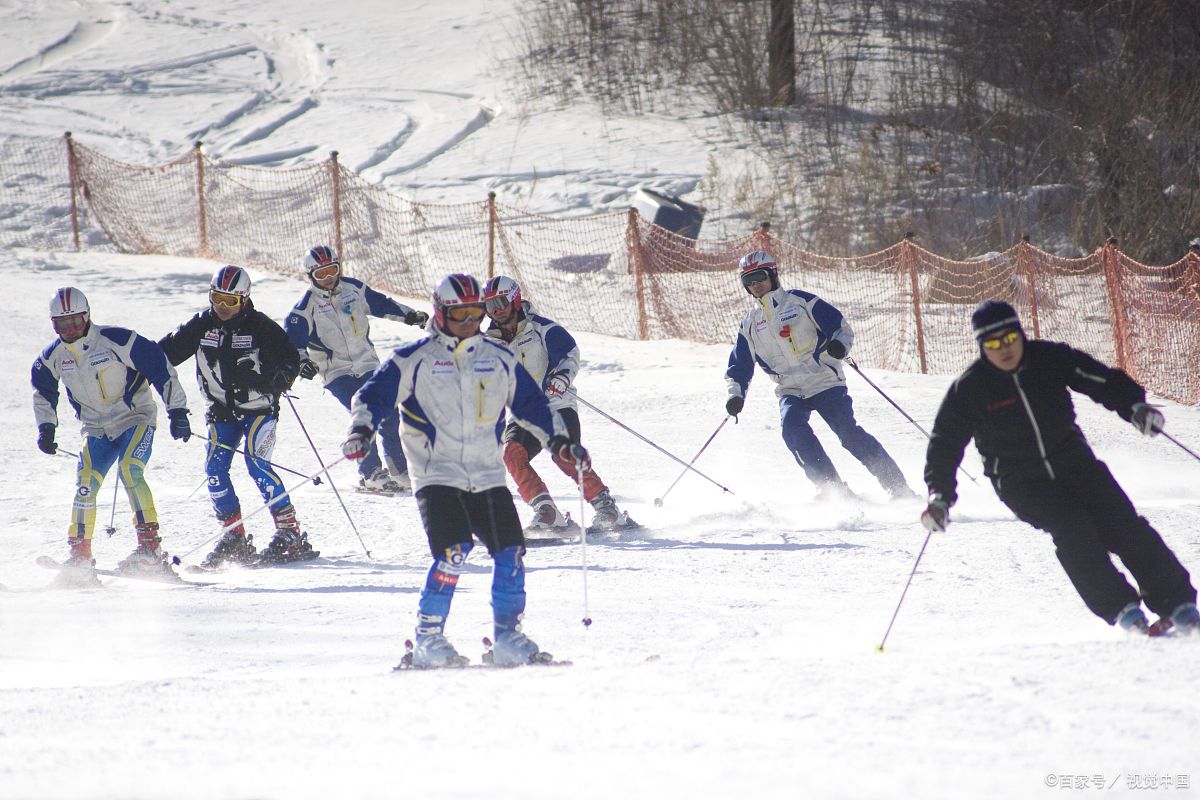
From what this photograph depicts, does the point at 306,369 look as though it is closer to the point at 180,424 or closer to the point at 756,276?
the point at 180,424

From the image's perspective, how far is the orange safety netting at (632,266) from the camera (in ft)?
42.3

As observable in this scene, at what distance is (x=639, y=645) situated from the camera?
5723 mm

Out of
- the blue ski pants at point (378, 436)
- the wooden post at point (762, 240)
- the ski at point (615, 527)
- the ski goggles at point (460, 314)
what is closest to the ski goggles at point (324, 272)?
the blue ski pants at point (378, 436)

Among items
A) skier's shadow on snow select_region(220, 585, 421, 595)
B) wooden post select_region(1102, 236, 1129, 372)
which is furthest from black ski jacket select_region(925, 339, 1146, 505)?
wooden post select_region(1102, 236, 1129, 372)

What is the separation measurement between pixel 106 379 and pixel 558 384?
9.42 ft

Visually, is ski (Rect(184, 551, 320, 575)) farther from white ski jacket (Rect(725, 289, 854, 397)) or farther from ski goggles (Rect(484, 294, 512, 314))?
white ski jacket (Rect(725, 289, 854, 397))

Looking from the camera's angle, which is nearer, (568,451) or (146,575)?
(568,451)

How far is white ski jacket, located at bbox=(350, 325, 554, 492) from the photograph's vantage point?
541cm

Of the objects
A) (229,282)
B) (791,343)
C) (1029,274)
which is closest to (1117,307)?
(1029,274)

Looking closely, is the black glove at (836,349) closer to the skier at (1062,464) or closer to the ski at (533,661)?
the skier at (1062,464)

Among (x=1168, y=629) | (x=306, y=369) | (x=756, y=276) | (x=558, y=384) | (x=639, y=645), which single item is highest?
(x=756, y=276)

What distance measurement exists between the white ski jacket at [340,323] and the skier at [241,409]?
173cm

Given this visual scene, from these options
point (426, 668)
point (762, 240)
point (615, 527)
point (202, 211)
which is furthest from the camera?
point (202, 211)

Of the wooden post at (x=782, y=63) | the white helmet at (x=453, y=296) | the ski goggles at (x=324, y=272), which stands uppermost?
the wooden post at (x=782, y=63)
